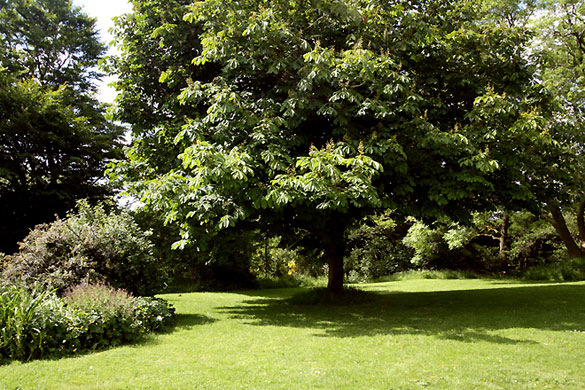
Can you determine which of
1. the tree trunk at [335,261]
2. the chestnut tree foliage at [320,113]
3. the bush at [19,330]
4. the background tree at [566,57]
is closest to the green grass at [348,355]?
the bush at [19,330]

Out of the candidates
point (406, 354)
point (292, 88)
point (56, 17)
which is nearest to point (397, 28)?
point (292, 88)

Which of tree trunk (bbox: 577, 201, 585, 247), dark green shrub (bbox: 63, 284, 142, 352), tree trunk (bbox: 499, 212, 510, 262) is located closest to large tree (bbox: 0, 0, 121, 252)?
dark green shrub (bbox: 63, 284, 142, 352)

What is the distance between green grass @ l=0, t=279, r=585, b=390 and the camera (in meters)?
4.84

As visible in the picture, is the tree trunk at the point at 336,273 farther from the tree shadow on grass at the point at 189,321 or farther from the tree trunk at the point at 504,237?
the tree trunk at the point at 504,237

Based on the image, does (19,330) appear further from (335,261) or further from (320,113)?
(335,261)

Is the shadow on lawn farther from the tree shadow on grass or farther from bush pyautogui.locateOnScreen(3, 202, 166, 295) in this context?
bush pyautogui.locateOnScreen(3, 202, 166, 295)

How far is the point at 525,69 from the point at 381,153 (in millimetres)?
5117

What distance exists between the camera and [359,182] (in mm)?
7625

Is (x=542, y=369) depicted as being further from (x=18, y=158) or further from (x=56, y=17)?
(x=56, y=17)

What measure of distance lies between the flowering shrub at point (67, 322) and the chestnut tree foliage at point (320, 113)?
6.76 ft

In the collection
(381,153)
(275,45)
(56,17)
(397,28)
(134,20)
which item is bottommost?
(381,153)

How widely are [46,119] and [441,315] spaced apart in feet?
67.9

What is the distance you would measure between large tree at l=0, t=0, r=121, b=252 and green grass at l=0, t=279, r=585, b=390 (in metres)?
16.2

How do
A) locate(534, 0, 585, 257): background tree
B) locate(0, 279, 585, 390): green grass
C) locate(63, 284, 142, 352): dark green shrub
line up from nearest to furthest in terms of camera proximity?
locate(0, 279, 585, 390): green grass → locate(63, 284, 142, 352): dark green shrub → locate(534, 0, 585, 257): background tree
